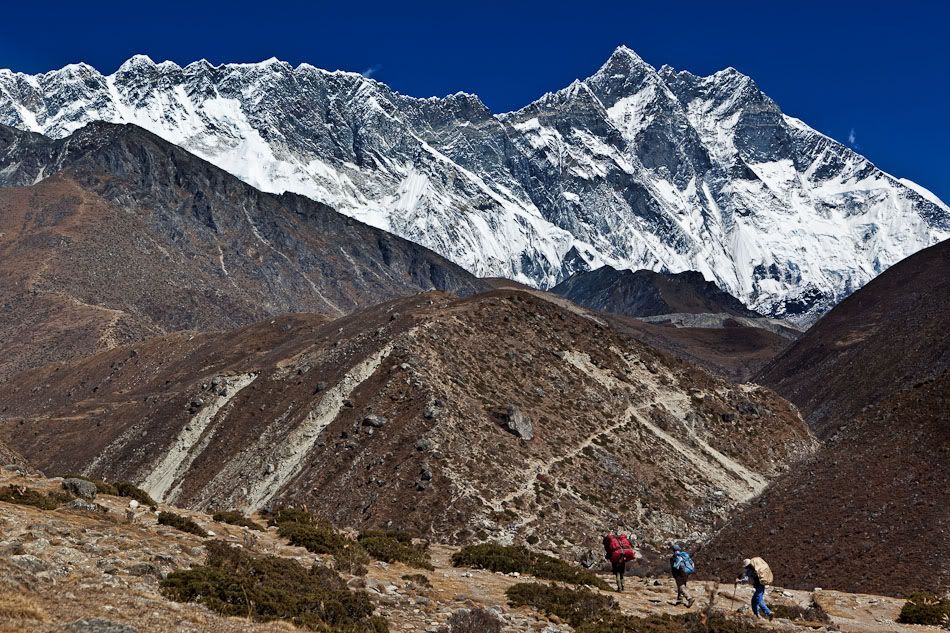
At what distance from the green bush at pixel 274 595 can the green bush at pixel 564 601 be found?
5.74m

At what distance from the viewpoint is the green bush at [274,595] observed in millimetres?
19969

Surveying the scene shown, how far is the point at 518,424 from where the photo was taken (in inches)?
2857

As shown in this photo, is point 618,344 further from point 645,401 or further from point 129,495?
point 129,495

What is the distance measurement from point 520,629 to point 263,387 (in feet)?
232

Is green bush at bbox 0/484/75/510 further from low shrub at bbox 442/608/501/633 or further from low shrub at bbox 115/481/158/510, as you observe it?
low shrub at bbox 442/608/501/633

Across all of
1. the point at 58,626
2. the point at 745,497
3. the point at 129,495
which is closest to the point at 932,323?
the point at 745,497

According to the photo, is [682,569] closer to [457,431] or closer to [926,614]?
[926,614]

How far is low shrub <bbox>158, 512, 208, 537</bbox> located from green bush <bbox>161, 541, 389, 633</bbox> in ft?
15.1

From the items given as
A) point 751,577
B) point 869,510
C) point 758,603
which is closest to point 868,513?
point 869,510

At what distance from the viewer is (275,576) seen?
22.6m

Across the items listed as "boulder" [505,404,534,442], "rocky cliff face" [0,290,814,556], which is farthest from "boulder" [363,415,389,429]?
"boulder" [505,404,534,442]

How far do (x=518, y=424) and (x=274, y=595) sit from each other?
172 feet

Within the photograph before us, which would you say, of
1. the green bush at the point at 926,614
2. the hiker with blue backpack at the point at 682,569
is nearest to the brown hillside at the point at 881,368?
the green bush at the point at 926,614

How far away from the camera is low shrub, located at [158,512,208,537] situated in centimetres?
2792
